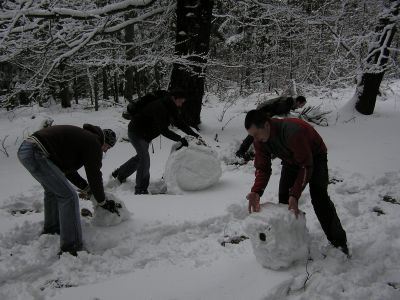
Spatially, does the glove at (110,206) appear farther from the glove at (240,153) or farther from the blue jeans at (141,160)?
the glove at (240,153)

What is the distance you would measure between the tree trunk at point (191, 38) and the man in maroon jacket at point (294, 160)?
459 centimetres

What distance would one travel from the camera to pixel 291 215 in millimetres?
3410

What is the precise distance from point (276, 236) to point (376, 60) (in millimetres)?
7960

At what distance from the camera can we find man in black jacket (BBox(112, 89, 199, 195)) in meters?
5.31

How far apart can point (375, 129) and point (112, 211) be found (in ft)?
24.7

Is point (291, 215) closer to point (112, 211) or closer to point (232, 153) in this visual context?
point (112, 211)

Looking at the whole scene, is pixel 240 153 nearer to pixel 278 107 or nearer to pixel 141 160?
pixel 278 107

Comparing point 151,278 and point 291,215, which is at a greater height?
point 291,215

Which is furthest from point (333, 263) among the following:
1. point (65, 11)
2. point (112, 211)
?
point (65, 11)

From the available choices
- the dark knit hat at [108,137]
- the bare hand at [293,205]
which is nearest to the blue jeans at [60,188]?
the dark knit hat at [108,137]

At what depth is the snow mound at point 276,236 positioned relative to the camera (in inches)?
132

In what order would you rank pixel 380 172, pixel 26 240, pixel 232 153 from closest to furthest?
pixel 26 240 < pixel 380 172 < pixel 232 153

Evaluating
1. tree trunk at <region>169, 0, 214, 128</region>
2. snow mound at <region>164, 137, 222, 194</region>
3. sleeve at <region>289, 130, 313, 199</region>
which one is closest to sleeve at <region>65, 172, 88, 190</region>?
snow mound at <region>164, 137, 222, 194</region>

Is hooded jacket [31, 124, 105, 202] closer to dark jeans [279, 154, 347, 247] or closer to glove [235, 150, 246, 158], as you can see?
dark jeans [279, 154, 347, 247]
